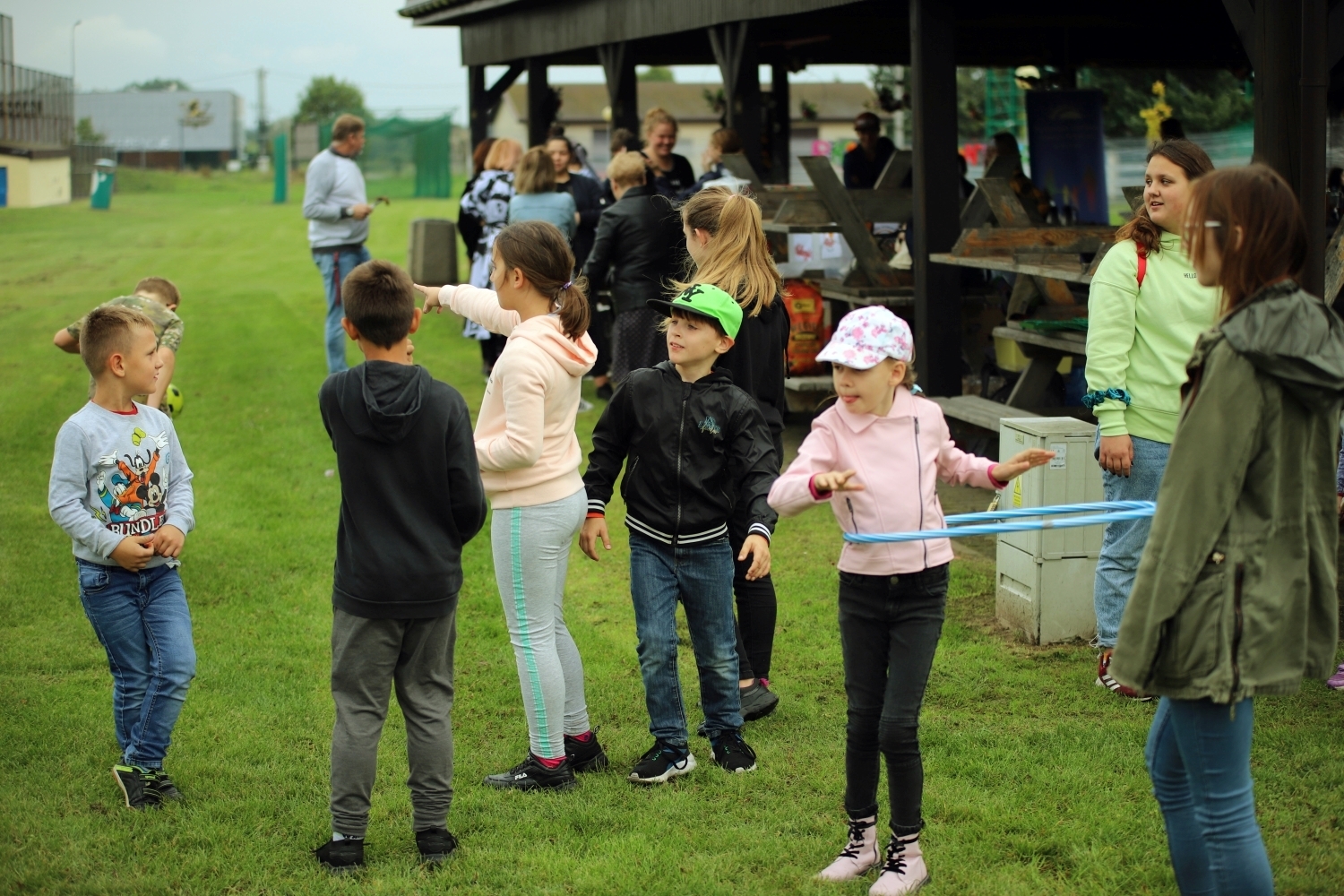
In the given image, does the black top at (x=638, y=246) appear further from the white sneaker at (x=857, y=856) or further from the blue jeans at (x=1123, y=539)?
the white sneaker at (x=857, y=856)

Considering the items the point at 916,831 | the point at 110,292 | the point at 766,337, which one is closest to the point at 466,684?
the point at 766,337

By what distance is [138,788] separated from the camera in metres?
4.08

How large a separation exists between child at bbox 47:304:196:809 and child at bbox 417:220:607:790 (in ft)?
3.37

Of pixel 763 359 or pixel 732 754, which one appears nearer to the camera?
pixel 732 754

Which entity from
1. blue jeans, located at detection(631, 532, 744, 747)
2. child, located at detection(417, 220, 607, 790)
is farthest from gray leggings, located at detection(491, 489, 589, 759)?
blue jeans, located at detection(631, 532, 744, 747)

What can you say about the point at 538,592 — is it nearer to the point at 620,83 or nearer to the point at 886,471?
the point at 886,471

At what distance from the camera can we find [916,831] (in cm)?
353

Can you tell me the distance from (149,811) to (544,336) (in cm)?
191

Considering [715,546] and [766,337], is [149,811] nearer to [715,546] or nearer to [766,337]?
[715,546]

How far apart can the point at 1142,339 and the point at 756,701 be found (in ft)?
6.39

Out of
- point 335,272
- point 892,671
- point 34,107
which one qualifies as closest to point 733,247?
point 892,671

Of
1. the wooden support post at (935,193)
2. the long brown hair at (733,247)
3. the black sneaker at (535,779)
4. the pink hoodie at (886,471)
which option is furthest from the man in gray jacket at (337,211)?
the pink hoodie at (886,471)

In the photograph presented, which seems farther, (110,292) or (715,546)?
(110,292)

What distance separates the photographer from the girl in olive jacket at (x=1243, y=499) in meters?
2.63
